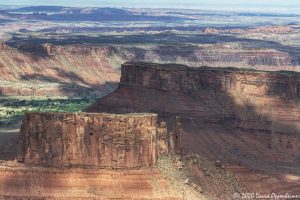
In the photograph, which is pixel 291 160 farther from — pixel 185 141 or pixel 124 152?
pixel 124 152

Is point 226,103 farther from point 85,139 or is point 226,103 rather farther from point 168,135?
point 85,139

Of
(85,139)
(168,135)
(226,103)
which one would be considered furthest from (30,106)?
(85,139)

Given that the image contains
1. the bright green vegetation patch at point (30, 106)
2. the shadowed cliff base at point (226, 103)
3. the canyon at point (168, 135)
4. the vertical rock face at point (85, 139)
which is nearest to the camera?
the vertical rock face at point (85, 139)

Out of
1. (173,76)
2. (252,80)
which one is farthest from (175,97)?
(252,80)

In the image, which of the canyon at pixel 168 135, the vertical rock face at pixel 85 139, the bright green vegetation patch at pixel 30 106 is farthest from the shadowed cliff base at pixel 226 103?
the bright green vegetation patch at pixel 30 106

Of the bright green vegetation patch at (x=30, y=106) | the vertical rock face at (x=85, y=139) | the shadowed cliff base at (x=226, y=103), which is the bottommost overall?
the bright green vegetation patch at (x=30, y=106)

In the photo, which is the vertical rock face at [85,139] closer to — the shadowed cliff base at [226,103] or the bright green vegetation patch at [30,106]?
the shadowed cliff base at [226,103]

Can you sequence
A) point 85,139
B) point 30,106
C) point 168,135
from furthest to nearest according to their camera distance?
point 30,106 < point 168,135 < point 85,139
